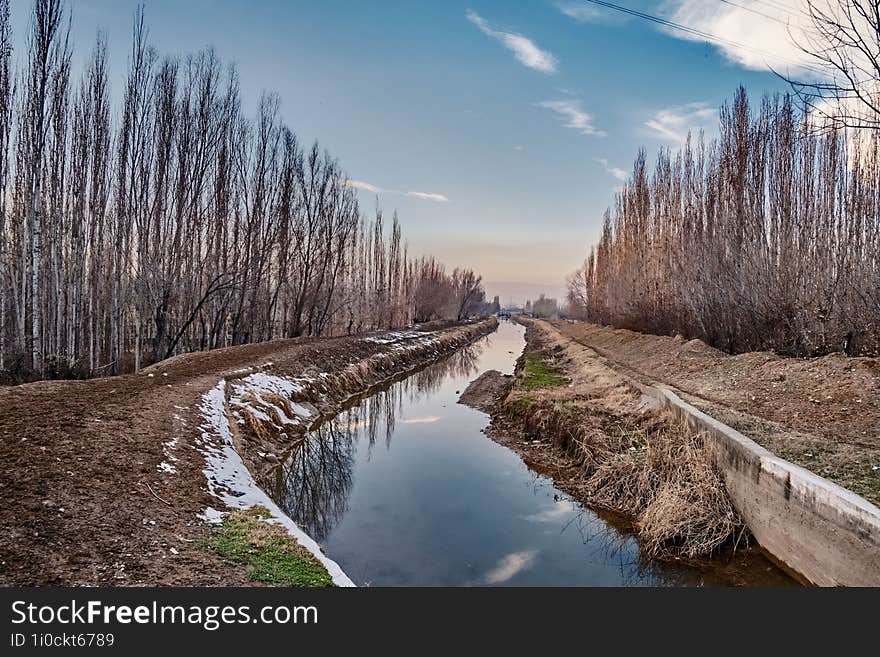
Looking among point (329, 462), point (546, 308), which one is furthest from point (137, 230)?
point (546, 308)

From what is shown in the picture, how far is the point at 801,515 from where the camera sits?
17.3ft

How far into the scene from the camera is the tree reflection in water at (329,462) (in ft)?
24.8

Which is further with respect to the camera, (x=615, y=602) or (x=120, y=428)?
(x=120, y=428)

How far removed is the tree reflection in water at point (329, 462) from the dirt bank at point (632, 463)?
10.5 ft

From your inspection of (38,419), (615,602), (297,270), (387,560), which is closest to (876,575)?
(615,602)

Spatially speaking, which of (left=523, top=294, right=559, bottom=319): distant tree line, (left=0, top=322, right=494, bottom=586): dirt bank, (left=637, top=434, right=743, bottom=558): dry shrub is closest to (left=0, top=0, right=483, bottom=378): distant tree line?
(left=0, top=322, right=494, bottom=586): dirt bank

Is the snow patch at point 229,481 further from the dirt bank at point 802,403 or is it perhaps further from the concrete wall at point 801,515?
the dirt bank at point 802,403

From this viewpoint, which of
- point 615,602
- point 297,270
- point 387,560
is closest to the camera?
point 615,602

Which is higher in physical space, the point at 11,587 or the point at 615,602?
the point at 11,587

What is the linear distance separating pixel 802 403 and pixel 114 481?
394 inches

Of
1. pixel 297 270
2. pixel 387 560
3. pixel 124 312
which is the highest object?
pixel 297 270

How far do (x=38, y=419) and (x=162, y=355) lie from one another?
11195mm

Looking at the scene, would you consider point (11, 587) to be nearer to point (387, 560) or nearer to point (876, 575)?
point (387, 560)

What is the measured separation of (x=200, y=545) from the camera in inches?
176
